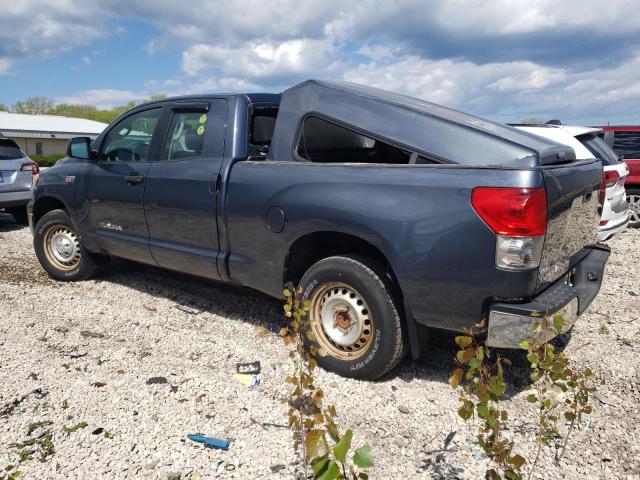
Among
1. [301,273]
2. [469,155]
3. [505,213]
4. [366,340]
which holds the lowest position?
[366,340]

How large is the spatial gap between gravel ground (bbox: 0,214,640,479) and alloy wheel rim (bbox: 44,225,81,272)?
56 cm

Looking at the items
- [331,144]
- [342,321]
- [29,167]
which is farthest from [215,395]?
[29,167]

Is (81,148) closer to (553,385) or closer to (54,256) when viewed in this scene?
(54,256)

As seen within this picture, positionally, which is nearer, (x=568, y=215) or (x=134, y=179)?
(x=568, y=215)

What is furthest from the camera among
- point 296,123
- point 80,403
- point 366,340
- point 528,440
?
point 296,123

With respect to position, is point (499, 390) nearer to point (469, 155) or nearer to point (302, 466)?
point (302, 466)

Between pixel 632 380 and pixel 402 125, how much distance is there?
2379 mm

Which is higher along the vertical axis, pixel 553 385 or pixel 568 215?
pixel 568 215

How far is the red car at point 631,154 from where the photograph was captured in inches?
371

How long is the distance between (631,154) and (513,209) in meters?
8.41

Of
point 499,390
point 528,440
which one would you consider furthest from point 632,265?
point 499,390

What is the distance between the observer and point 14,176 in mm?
9367

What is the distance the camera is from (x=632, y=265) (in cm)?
660

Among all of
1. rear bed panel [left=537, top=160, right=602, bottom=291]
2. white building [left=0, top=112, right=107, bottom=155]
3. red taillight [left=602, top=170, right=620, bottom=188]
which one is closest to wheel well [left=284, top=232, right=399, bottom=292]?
rear bed panel [left=537, top=160, right=602, bottom=291]
